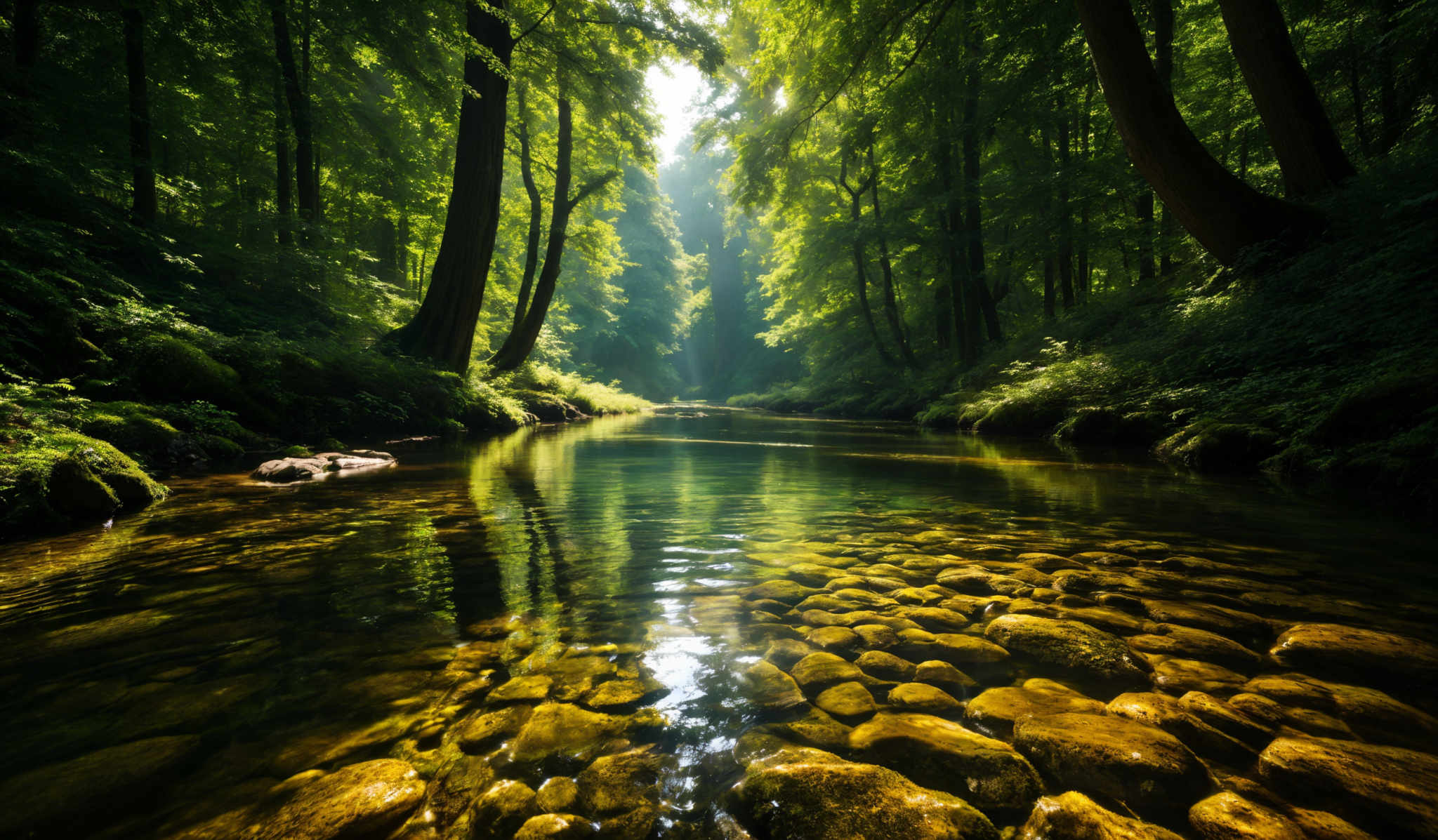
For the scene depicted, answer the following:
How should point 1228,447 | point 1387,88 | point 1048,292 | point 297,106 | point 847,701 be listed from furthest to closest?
point 1048,292 → point 297,106 → point 1387,88 → point 1228,447 → point 847,701

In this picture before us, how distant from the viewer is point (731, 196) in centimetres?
1595

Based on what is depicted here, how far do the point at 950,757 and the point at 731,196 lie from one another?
16446 mm

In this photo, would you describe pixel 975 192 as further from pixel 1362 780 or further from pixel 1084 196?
pixel 1362 780

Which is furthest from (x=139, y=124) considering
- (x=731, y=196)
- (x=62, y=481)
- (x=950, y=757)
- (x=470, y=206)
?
(x=950, y=757)

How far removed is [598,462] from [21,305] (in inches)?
211

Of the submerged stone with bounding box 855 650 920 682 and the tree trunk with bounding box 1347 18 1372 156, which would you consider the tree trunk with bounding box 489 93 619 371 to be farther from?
the tree trunk with bounding box 1347 18 1372 156

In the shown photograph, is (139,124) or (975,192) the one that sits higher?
(975,192)

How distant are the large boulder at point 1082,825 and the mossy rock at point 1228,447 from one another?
5.41 metres

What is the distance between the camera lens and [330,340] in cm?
873

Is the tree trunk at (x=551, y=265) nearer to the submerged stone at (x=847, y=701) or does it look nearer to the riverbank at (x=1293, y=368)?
the riverbank at (x=1293, y=368)

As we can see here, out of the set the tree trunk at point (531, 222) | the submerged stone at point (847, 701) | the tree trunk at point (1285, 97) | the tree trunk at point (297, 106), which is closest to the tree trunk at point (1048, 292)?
the tree trunk at point (1285, 97)

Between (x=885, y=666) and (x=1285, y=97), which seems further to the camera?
(x=1285, y=97)

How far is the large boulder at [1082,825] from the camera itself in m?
0.99

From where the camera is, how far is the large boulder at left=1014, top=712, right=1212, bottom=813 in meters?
1.09
